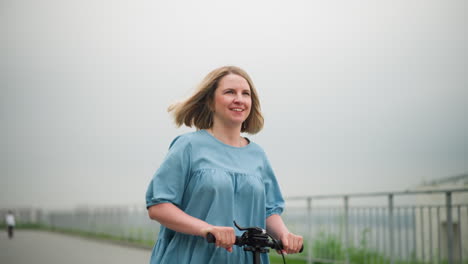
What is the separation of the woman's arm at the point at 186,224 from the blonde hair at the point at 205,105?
58 cm

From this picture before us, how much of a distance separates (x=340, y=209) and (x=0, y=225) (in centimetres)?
3958

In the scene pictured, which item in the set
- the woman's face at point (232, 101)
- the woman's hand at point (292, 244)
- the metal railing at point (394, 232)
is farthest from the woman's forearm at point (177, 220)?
the metal railing at point (394, 232)

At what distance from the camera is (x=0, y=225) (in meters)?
43.2

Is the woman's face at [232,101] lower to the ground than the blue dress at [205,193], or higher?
higher

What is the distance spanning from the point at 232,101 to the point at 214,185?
0.45 m

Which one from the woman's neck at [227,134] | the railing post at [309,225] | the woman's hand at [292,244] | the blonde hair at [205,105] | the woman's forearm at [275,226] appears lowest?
the railing post at [309,225]

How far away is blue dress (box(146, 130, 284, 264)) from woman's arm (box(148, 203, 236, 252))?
0.04 metres

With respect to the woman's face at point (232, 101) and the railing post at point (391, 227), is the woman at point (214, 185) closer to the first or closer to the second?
the woman's face at point (232, 101)

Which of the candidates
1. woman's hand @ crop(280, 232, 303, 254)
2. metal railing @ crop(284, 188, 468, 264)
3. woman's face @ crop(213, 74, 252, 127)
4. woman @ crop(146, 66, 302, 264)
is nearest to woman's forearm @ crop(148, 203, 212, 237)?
woman @ crop(146, 66, 302, 264)

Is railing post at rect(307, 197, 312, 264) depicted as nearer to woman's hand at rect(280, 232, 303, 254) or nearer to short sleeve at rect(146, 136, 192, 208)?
woman's hand at rect(280, 232, 303, 254)

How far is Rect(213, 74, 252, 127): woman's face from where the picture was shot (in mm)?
2771

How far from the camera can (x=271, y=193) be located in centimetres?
294

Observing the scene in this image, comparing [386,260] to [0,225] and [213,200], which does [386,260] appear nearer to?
[213,200]

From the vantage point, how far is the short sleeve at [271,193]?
2900 mm
